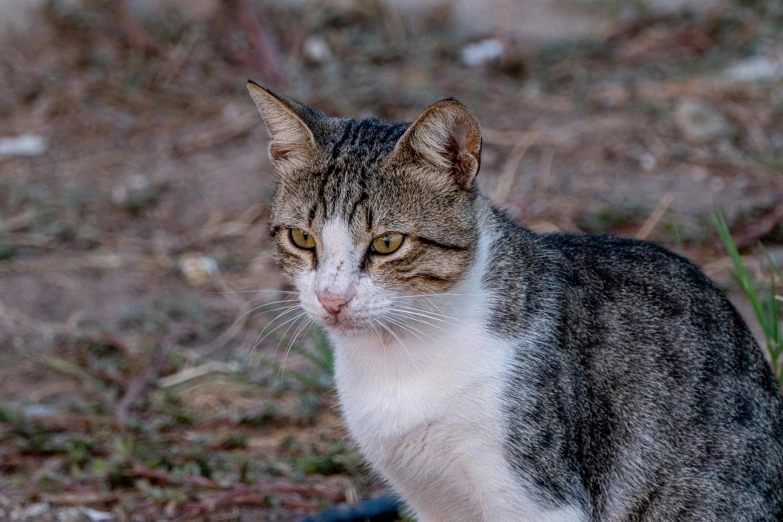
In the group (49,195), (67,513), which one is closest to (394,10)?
(49,195)

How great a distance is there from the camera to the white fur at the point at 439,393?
263cm

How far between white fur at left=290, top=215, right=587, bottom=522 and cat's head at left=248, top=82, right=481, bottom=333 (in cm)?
1

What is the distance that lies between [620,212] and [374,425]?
2.76 metres

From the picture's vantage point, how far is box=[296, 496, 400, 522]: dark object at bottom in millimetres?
3336

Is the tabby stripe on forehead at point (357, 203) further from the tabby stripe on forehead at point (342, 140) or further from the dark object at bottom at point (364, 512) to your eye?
the dark object at bottom at point (364, 512)

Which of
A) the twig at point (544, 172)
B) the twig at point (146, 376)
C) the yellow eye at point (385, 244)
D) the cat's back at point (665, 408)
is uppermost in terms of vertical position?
the yellow eye at point (385, 244)

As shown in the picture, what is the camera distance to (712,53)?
707cm

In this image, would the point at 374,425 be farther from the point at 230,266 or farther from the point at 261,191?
the point at 261,191

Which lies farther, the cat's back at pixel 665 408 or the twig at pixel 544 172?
the twig at pixel 544 172

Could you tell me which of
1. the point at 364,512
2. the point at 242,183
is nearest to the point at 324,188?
the point at 364,512

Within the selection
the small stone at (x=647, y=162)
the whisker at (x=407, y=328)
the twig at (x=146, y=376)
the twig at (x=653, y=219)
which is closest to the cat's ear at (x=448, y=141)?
the whisker at (x=407, y=328)

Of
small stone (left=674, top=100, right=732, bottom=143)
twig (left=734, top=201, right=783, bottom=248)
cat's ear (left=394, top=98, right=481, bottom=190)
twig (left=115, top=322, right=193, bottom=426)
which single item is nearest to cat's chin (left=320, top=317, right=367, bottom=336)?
cat's ear (left=394, top=98, right=481, bottom=190)

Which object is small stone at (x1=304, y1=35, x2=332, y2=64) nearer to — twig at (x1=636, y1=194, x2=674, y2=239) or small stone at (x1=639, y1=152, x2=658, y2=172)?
small stone at (x1=639, y1=152, x2=658, y2=172)

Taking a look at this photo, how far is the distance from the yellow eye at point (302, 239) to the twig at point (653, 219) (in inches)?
101
